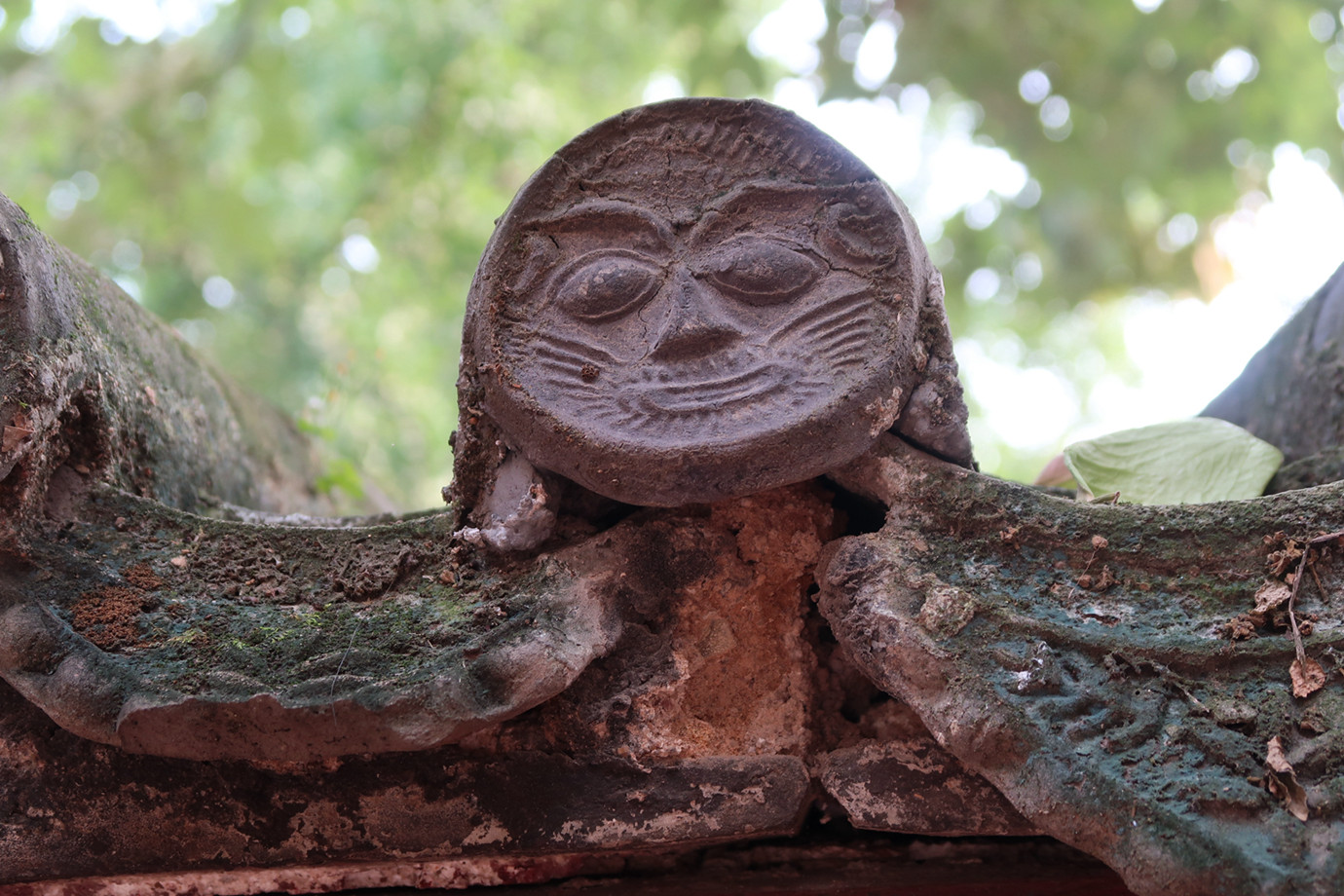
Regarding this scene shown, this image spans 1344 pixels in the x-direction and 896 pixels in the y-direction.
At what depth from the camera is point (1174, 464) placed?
159 centimetres

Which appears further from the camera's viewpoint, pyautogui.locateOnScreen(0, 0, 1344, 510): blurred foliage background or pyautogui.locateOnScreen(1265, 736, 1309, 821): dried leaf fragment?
pyautogui.locateOnScreen(0, 0, 1344, 510): blurred foliage background

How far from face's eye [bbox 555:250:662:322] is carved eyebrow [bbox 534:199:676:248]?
5 cm

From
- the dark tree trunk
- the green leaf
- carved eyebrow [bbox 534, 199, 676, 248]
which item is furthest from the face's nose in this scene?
the dark tree trunk

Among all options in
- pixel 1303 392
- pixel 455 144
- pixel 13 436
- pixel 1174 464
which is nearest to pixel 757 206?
pixel 1174 464

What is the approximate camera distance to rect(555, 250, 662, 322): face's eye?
4.28 ft

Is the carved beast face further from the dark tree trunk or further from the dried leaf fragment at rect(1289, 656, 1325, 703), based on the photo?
the dark tree trunk

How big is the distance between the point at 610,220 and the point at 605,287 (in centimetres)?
10

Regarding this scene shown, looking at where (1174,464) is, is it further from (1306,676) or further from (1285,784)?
(1285,784)

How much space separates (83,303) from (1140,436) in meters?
1.54

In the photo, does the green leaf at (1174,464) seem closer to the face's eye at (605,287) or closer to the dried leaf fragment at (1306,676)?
the dried leaf fragment at (1306,676)

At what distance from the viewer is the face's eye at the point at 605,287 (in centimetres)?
131

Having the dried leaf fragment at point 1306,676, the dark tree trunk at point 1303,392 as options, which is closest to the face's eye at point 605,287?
Result: the dried leaf fragment at point 1306,676

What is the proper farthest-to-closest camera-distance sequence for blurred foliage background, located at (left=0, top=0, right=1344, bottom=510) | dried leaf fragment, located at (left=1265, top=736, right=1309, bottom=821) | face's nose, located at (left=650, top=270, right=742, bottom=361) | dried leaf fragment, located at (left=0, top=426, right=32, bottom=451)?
blurred foliage background, located at (left=0, top=0, right=1344, bottom=510)
face's nose, located at (left=650, top=270, right=742, bottom=361)
dried leaf fragment, located at (left=0, top=426, right=32, bottom=451)
dried leaf fragment, located at (left=1265, top=736, right=1309, bottom=821)

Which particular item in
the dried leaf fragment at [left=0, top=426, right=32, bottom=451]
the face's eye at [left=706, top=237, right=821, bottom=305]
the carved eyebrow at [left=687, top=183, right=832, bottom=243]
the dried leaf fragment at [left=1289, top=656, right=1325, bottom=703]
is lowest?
the dried leaf fragment at [left=1289, top=656, right=1325, bottom=703]
